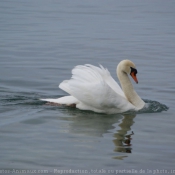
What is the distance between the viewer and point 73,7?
3247cm

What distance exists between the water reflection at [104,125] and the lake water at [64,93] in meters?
0.01

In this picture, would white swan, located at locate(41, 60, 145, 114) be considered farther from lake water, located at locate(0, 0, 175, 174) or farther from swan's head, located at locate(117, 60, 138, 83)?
swan's head, located at locate(117, 60, 138, 83)

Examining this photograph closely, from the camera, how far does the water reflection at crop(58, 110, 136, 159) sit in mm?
9084

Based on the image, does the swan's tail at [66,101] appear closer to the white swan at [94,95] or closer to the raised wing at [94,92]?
the white swan at [94,95]

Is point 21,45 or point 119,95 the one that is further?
point 21,45

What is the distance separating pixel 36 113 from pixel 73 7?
2233 centimetres

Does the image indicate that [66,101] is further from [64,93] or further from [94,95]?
[64,93]

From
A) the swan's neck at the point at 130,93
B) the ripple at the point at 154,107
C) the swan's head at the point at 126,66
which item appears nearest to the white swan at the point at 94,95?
the swan's neck at the point at 130,93

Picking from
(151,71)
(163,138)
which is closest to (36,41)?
(151,71)

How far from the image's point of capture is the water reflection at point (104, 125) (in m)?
9.08

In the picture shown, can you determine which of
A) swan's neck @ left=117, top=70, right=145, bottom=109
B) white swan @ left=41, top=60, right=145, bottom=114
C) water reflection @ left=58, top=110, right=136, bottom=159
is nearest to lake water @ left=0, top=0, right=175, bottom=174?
water reflection @ left=58, top=110, right=136, bottom=159

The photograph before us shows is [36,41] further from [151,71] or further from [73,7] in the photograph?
[73,7]

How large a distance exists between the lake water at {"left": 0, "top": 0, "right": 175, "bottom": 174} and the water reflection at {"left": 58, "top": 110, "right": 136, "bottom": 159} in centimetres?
1

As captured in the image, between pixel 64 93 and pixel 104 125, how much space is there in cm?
266
